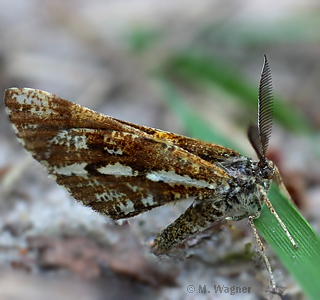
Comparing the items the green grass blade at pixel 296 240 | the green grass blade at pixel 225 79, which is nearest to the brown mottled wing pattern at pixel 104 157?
the green grass blade at pixel 296 240

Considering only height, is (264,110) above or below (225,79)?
below

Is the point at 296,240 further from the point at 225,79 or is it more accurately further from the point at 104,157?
the point at 225,79

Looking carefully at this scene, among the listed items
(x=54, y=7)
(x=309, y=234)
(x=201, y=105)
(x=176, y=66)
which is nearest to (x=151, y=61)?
(x=176, y=66)

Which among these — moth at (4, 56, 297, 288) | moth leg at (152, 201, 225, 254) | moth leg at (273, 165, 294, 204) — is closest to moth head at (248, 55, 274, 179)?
moth at (4, 56, 297, 288)

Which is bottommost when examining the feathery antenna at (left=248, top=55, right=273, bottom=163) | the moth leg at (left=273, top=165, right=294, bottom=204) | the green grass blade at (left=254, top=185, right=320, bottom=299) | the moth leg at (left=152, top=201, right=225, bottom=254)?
the green grass blade at (left=254, top=185, right=320, bottom=299)

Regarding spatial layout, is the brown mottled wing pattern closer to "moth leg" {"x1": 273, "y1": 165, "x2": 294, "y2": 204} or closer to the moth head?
the moth head

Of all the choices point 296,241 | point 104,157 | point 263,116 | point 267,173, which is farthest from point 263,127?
point 104,157

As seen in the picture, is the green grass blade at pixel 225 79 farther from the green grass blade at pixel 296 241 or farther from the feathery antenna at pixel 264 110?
the feathery antenna at pixel 264 110
